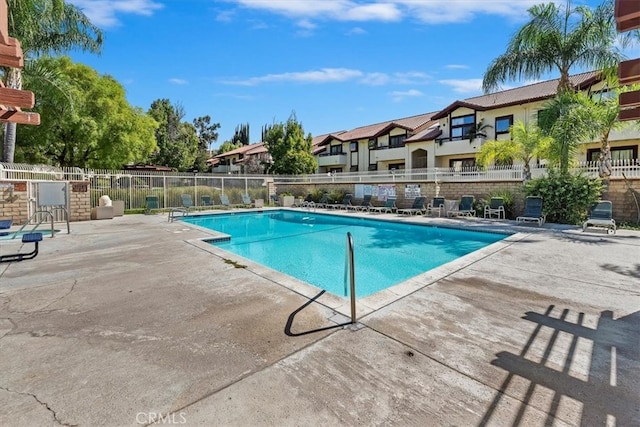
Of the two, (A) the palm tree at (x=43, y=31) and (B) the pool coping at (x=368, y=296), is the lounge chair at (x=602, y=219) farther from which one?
(A) the palm tree at (x=43, y=31)

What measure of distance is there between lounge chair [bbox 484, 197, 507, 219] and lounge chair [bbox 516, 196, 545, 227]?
1486mm

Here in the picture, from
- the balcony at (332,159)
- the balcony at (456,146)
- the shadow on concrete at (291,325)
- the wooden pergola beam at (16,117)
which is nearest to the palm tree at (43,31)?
the wooden pergola beam at (16,117)

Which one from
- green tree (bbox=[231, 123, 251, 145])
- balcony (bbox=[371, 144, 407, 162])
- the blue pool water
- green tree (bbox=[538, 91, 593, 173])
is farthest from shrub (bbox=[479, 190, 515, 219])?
green tree (bbox=[231, 123, 251, 145])

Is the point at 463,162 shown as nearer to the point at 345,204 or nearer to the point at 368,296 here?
the point at 345,204

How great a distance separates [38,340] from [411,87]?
63.0 ft

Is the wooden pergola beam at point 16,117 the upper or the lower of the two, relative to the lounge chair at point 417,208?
upper

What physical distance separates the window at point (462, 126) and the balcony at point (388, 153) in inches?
179

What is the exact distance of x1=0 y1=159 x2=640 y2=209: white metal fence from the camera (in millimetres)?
13133

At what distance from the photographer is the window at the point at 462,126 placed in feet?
78.5

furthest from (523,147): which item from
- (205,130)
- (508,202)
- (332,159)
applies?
(205,130)

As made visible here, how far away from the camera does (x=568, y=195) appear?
11.9 m

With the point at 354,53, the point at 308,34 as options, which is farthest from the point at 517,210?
the point at 308,34

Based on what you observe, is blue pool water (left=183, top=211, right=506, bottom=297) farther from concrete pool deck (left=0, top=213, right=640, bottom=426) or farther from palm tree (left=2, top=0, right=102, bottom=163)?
palm tree (left=2, top=0, right=102, bottom=163)

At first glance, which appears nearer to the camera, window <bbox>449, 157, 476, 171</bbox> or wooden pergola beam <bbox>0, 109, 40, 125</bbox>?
wooden pergola beam <bbox>0, 109, 40, 125</bbox>
